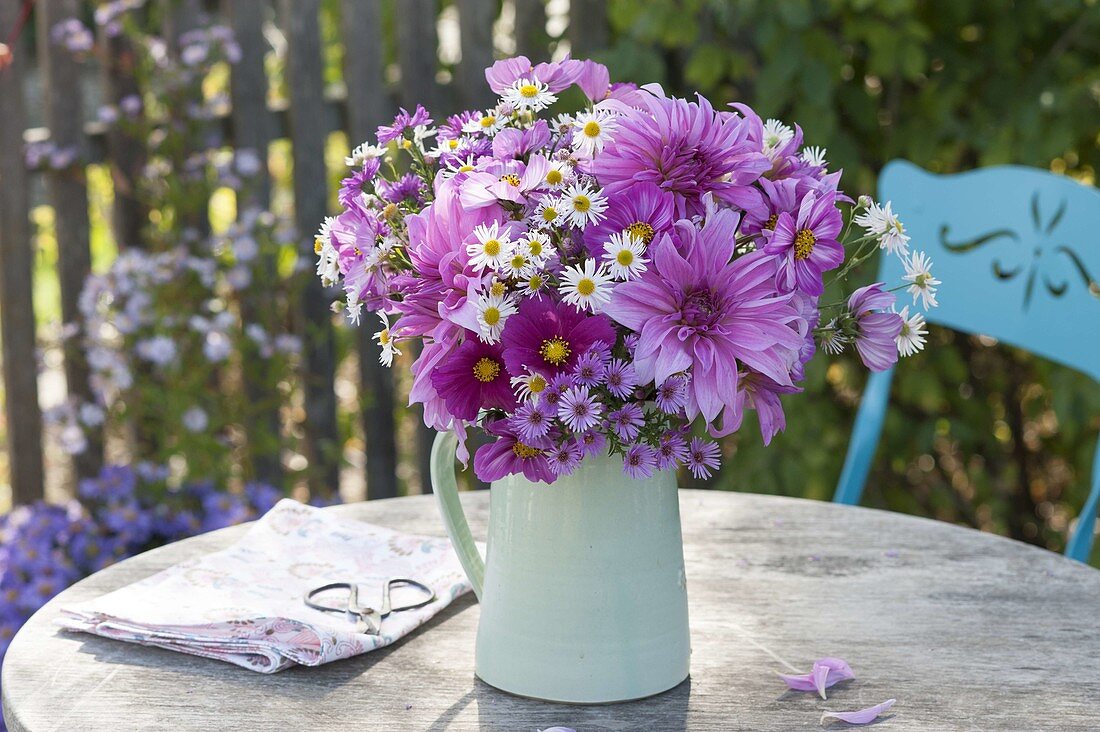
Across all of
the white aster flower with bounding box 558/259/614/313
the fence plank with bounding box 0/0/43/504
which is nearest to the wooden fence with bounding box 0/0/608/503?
the fence plank with bounding box 0/0/43/504

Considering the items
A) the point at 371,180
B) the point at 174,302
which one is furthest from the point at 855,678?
the point at 174,302

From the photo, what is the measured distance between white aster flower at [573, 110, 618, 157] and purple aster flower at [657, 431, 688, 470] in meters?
0.19

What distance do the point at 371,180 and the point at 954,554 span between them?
2.35ft

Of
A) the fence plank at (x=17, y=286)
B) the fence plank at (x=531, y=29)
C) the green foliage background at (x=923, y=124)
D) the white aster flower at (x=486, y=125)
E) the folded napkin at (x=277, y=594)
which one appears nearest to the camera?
the white aster flower at (x=486, y=125)

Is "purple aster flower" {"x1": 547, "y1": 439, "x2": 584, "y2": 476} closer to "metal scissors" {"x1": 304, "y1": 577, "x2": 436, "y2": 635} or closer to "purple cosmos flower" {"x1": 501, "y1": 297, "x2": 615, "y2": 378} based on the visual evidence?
"purple cosmos flower" {"x1": 501, "y1": 297, "x2": 615, "y2": 378}

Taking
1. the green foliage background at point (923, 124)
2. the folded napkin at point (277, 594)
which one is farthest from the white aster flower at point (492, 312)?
the green foliage background at point (923, 124)

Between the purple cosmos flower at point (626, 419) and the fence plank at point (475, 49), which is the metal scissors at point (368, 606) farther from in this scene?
the fence plank at point (475, 49)

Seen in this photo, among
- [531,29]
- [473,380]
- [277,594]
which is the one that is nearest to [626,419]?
[473,380]

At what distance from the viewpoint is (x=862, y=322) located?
2.87 ft

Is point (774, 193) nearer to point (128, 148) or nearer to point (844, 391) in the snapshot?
point (128, 148)

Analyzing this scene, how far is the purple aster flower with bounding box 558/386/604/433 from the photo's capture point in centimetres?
Result: 81

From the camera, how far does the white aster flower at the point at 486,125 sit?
911 millimetres

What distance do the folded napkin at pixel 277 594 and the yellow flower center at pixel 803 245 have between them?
47cm

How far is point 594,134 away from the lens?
0.85 meters
